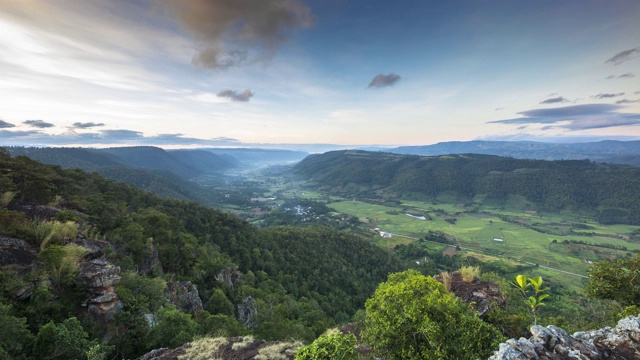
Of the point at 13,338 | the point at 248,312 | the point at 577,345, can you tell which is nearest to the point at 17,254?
the point at 13,338

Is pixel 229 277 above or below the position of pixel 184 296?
below

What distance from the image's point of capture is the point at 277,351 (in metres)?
15.4

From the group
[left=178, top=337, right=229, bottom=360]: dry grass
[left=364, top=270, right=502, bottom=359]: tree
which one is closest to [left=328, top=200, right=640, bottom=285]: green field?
[left=364, top=270, right=502, bottom=359]: tree

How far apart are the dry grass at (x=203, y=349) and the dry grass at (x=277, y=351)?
109 inches

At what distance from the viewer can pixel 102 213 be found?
36875mm

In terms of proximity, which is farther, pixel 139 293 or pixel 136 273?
pixel 136 273

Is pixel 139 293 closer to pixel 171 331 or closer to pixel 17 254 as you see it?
pixel 171 331

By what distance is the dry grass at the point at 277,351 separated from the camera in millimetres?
14641

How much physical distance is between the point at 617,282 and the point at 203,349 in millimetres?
29343

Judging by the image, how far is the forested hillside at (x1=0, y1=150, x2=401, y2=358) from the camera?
18.2 m

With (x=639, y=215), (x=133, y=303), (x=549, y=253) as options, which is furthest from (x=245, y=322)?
(x=639, y=215)

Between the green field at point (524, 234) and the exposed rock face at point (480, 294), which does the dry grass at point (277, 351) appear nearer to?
the exposed rock face at point (480, 294)

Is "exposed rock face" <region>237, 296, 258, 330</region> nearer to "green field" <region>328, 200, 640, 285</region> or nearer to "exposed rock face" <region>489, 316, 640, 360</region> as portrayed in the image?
"exposed rock face" <region>489, 316, 640, 360</region>

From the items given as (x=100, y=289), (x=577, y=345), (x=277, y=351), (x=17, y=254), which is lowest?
(x=277, y=351)
